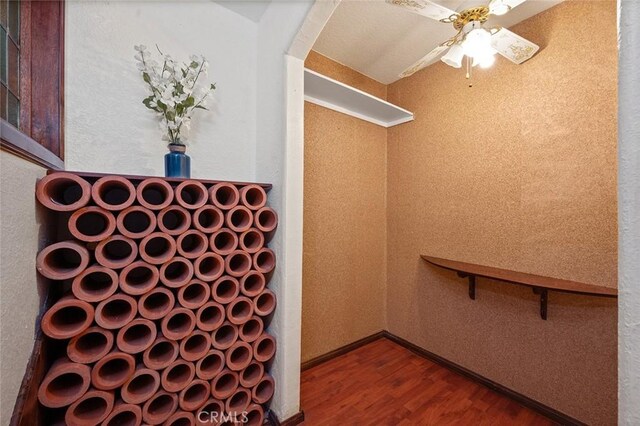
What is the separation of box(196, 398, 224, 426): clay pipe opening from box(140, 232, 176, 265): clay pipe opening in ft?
2.34

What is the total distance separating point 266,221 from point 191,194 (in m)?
0.40

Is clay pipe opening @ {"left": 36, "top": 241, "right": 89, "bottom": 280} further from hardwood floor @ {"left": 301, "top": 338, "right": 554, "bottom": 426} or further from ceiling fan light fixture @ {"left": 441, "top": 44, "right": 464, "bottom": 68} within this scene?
ceiling fan light fixture @ {"left": 441, "top": 44, "right": 464, "bottom": 68}

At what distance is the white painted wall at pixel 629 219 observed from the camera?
40 centimetres

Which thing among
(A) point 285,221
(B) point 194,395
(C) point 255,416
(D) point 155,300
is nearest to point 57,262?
(D) point 155,300

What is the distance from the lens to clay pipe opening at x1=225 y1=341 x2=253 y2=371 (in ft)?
3.76

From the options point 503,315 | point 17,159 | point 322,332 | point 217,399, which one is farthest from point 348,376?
point 17,159

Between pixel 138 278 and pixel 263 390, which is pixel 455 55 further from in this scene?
pixel 263 390

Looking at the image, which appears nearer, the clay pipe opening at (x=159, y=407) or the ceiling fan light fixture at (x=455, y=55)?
the clay pipe opening at (x=159, y=407)

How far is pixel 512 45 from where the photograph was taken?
128 cm

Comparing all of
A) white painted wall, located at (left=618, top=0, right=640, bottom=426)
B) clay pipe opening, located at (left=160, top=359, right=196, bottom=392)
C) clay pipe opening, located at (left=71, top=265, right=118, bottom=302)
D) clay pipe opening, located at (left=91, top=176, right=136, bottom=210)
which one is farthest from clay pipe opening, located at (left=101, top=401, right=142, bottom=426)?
white painted wall, located at (left=618, top=0, right=640, bottom=426)

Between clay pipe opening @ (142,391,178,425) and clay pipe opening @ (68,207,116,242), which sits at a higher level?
clay pipe opening @ (68,207,116,242)

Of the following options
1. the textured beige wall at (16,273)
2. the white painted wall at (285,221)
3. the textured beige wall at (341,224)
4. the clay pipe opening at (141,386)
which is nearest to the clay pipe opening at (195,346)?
the clay pipe opening at (141,386)

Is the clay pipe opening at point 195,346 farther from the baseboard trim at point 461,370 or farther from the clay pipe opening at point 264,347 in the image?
the baseboard trim at point 461,370

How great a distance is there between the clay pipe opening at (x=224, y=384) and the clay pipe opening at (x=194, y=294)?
375mm
